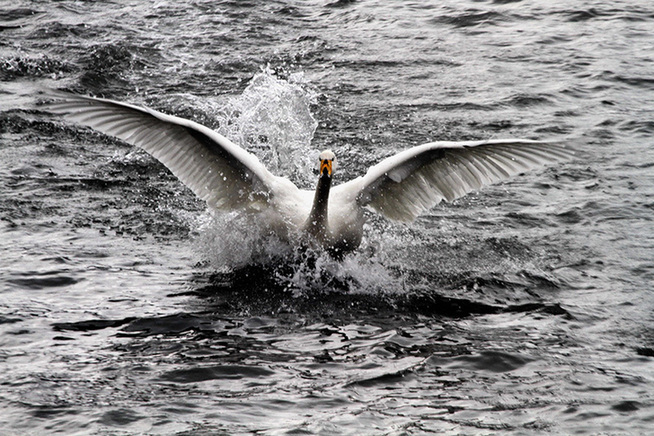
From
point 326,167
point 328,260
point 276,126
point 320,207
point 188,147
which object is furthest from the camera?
point 276,126

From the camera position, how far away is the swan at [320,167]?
27.6 feet

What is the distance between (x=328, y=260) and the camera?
862 centimetres

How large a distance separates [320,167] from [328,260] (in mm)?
879

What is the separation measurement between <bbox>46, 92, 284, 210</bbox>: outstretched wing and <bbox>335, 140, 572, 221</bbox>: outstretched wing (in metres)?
0.92

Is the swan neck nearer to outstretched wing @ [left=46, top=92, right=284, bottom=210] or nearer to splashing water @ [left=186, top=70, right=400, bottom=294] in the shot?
splashing water @ [left=186, top=70, right=400, bottom=294]

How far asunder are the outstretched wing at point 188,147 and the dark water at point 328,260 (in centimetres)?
35

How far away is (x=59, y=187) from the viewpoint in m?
10.1

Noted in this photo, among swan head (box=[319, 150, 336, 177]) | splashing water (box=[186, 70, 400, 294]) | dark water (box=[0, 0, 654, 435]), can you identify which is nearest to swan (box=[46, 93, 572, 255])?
swan head (box=[319, 150, 336, 177])

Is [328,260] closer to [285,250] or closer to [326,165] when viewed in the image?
[285,250]

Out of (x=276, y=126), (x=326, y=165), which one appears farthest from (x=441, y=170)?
(x=276, y=126)

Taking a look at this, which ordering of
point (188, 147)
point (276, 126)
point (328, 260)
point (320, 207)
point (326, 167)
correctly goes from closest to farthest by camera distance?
point (326, 167)
point (320, 207)
point (328, 260)
point (188, 147)
point (276, 126)

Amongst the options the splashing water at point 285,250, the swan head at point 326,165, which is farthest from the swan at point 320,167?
the splashing water at point 285,250

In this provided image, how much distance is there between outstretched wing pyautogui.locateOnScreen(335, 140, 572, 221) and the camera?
8.39 meters

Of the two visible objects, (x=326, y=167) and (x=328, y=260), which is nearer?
(x=326, y=167)
